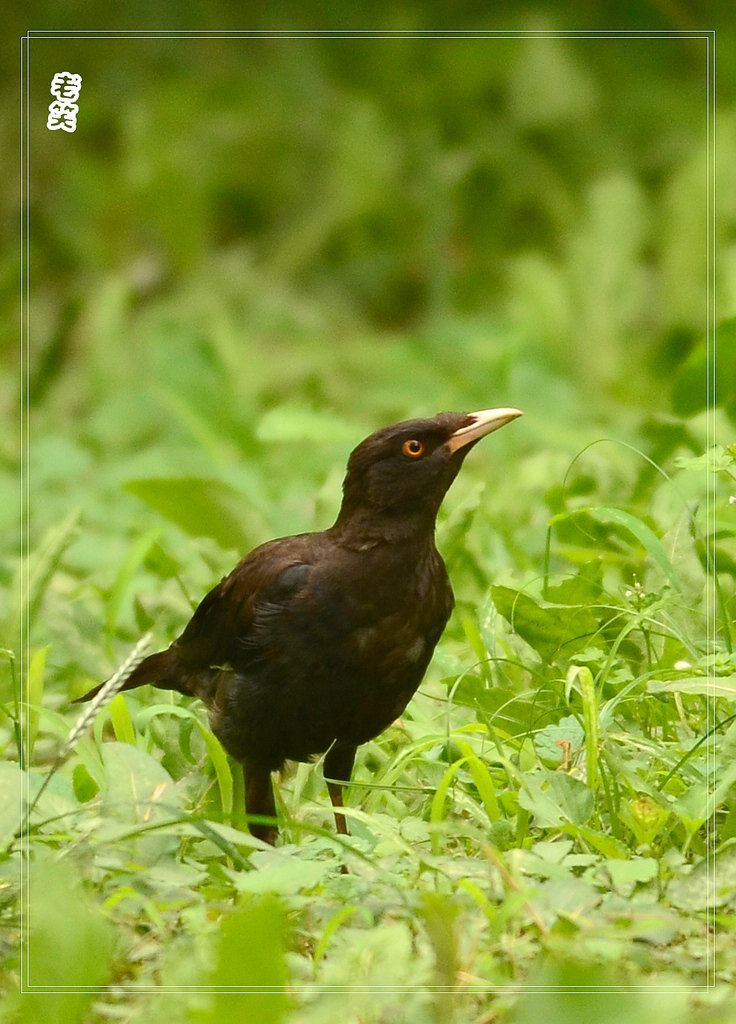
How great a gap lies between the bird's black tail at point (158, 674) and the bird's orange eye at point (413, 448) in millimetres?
823

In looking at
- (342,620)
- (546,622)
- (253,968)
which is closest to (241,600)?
(342,620)

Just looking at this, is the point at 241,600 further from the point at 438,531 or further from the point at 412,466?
the point at 438,531

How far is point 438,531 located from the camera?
185 inches

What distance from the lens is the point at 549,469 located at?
5926 mm

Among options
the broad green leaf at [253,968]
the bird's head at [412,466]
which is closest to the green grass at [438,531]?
the broad green leaf at [253,968]

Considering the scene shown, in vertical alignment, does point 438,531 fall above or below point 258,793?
above

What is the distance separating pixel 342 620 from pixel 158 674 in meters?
0.76

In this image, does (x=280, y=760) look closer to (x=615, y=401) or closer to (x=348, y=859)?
(x=348, y=859)

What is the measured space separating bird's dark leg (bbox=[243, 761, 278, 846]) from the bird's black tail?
1.33 ft

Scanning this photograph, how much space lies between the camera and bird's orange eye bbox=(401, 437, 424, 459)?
3635mm

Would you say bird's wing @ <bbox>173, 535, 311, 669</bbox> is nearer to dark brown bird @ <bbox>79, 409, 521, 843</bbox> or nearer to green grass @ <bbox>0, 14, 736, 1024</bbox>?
dark brown bird @ <bbox>79, 409, 521, 843</bbox>

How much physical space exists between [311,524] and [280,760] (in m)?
1.80

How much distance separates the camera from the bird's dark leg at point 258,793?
3557 millimetres

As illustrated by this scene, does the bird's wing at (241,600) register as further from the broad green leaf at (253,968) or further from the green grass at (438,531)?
the broad green leaf at (253,968)
